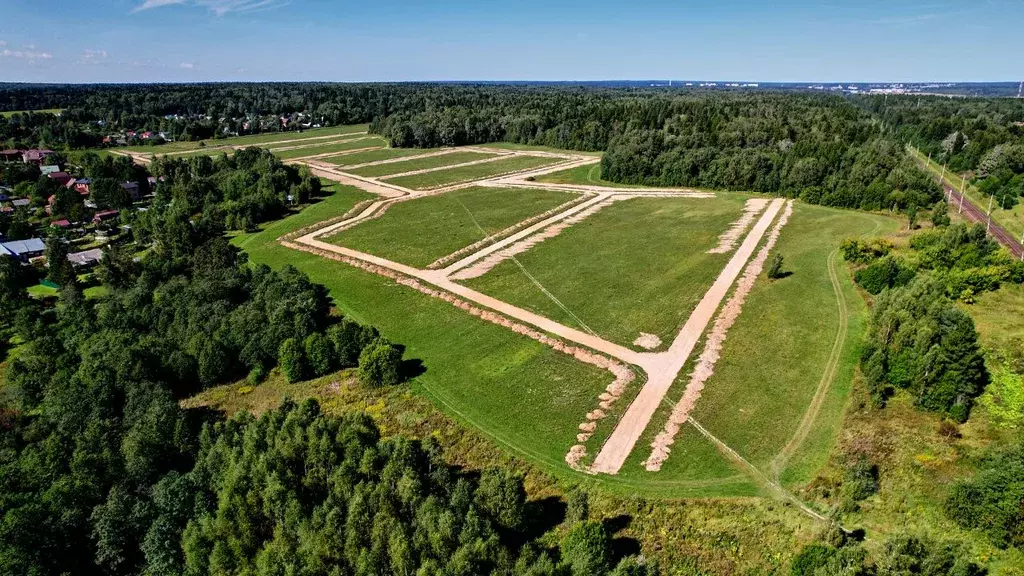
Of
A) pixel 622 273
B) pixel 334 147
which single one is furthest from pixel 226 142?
pixel 622 273

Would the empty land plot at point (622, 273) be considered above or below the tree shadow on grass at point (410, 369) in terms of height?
above

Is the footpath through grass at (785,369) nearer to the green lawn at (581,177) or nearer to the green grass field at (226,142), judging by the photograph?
the green lawn at (581,177)

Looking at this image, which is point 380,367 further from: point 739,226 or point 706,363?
point 739,226

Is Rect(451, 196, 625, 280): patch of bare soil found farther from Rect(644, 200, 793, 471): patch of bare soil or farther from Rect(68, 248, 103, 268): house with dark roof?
Rect(68, 248, 103, 268): house with dark roof

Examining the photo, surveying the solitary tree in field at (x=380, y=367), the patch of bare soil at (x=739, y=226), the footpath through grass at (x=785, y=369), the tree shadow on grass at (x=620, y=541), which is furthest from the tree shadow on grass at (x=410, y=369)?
the patch of bare soil at (x=739, y=226)

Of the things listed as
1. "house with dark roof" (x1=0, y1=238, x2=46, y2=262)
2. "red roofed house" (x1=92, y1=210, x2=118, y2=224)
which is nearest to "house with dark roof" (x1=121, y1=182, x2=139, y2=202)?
"red roofed house" (x1=92, y1=210, x2=118, y2=224)
